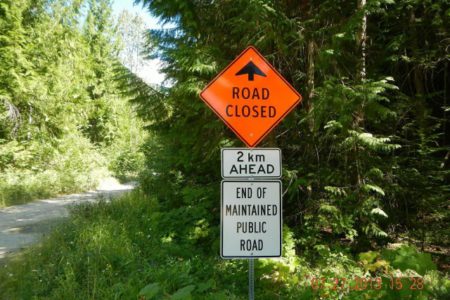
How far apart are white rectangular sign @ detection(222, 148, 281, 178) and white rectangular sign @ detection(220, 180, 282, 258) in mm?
87

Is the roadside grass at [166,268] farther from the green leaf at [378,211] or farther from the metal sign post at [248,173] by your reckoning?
the metal sign post at [248,173]

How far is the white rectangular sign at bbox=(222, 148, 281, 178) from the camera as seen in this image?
11.6 feet

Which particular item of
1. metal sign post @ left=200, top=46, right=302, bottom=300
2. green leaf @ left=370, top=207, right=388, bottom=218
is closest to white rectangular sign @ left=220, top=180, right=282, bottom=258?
metal sign post @ left=200, top=46, right=302, bottom=300

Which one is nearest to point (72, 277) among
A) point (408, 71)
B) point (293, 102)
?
point (293, 102)

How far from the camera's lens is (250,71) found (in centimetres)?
388

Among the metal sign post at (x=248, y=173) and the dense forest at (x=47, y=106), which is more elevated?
the dense forest at (x=47, y=106)

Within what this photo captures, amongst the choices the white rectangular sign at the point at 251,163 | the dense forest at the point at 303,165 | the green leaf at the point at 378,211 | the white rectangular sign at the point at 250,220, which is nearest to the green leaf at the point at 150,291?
the dense forest at the point at 303,165

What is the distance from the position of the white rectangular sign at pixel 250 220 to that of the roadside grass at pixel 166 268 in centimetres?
97

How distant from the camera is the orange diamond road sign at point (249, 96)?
12.6 feet

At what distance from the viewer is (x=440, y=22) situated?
6391 mm

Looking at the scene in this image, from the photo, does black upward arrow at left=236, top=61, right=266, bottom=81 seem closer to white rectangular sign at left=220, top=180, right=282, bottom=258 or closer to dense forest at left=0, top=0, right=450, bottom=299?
white rectangular sign at left=220, top=180, right=282, bottom=258

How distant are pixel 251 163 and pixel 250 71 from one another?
0.97m

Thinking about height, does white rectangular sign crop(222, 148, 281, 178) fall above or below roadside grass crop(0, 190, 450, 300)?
above

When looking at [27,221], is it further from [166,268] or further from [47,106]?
[47,106]
